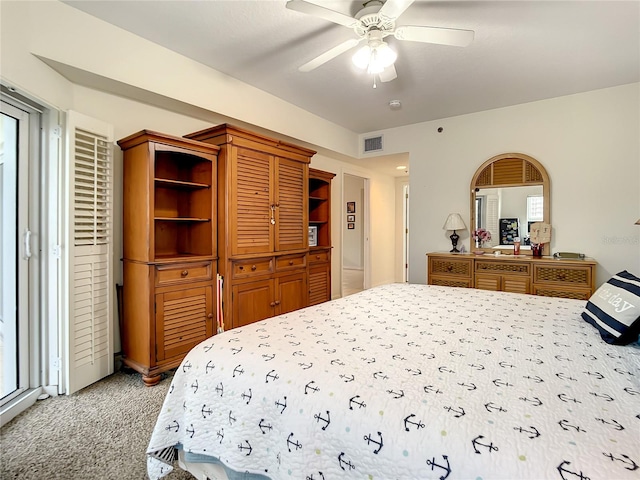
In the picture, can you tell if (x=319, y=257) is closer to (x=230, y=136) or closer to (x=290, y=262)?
(x=290, y=262)

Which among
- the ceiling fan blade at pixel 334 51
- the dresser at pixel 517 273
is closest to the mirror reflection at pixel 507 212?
the dresser at pixel 517 273

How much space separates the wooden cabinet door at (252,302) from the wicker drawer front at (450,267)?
2.09m

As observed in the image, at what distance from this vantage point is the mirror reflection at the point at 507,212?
12.8 feet

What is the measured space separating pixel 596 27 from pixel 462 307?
2289mm

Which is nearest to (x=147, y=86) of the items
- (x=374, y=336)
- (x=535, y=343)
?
(x=374, y=336)

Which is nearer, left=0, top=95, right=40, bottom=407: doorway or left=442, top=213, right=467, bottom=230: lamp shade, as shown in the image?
left=0, top=95, right=40, bottom=407: doorway

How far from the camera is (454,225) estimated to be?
168 inches

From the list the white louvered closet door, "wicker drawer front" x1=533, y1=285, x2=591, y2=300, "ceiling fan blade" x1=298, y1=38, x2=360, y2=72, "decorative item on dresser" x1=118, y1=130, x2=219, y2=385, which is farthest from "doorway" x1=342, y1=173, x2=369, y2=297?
the white louvered closet door

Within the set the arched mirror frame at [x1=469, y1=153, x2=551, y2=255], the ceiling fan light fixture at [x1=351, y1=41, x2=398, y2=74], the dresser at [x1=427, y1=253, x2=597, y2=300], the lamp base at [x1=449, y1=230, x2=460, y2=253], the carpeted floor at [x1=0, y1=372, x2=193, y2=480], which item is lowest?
the carpeted floor at [x1=0, y1=372, x2=193, y2=480]

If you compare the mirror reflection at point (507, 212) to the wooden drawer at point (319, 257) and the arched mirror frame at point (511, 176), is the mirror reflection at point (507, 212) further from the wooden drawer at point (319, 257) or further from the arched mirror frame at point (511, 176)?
the wooden drawer at point (319, 257)

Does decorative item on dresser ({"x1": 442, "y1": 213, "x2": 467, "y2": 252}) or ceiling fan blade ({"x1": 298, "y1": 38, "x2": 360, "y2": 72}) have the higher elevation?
ceiling fan blade ({"x1": 298, "y1": 38, "x2": 360, "y2": 72})

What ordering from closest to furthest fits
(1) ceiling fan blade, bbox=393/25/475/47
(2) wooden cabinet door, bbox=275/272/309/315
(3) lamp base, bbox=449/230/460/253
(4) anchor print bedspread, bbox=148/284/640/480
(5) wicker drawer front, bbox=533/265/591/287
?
(4) anchor print bedspread, bbox=148/284/640/480, (1) ceiling fan blade, bbox=393/25/475/47, (5) wicker drawer front, bbox=533/265/591/287, (2) wooden cabinet door, bbox=275/272/309/315, (3) lamp base, bbox=449/230/460/253

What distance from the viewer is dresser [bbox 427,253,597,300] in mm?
3318

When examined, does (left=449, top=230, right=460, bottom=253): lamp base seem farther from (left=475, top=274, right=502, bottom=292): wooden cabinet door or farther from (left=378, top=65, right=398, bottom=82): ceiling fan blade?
(left=378, top=65, right=398, bottom=82): ceiling fan blade
